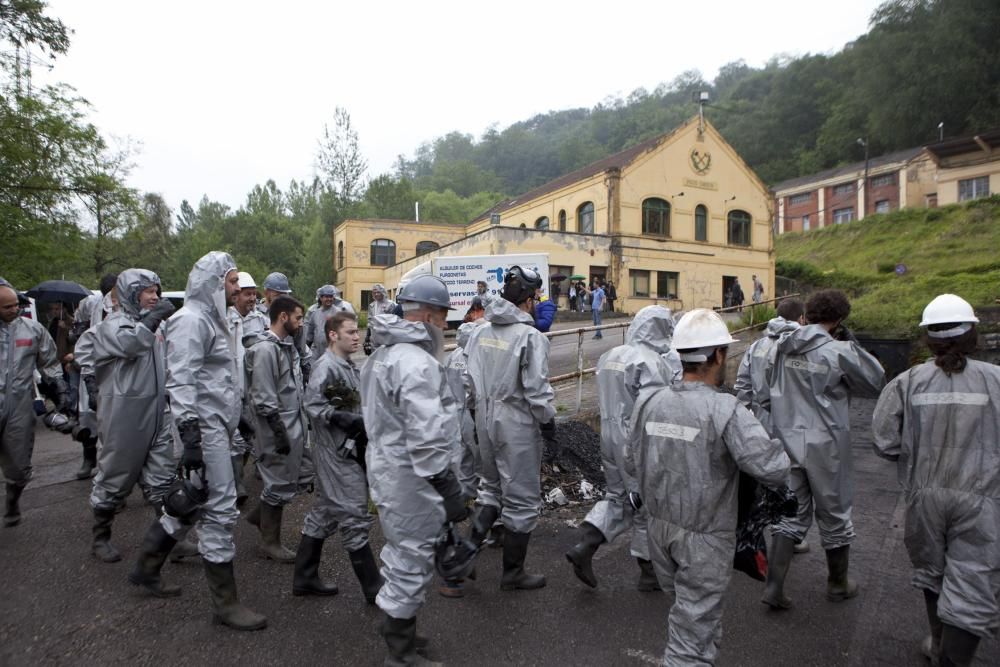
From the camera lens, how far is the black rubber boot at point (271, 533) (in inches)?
178

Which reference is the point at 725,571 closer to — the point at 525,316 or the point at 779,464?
the point at 779,464

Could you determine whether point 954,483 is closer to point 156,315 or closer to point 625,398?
point 625,398

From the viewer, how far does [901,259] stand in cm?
2933

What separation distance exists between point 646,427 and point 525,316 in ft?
5.73

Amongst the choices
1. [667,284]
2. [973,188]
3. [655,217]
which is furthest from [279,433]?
[973,188]

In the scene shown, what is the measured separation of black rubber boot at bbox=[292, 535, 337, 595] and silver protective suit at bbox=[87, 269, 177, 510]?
1.26 meters

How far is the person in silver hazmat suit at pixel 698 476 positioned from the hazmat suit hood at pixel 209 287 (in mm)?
2695

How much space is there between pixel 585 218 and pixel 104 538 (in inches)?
1174

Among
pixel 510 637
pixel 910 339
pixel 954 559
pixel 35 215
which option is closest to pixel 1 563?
pixel 510 637

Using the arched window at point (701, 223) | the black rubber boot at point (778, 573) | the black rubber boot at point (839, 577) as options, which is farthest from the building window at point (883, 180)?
the black rubber boot at point (778, 573)

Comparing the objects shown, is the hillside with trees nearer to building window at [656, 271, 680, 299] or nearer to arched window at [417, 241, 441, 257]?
arched window at [417, 241, 441, 257]

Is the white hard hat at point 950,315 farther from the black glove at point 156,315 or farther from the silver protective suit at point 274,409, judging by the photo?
the black glove at point 156,315

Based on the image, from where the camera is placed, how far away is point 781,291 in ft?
118

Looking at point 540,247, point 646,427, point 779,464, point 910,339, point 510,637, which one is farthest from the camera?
point 540,247
